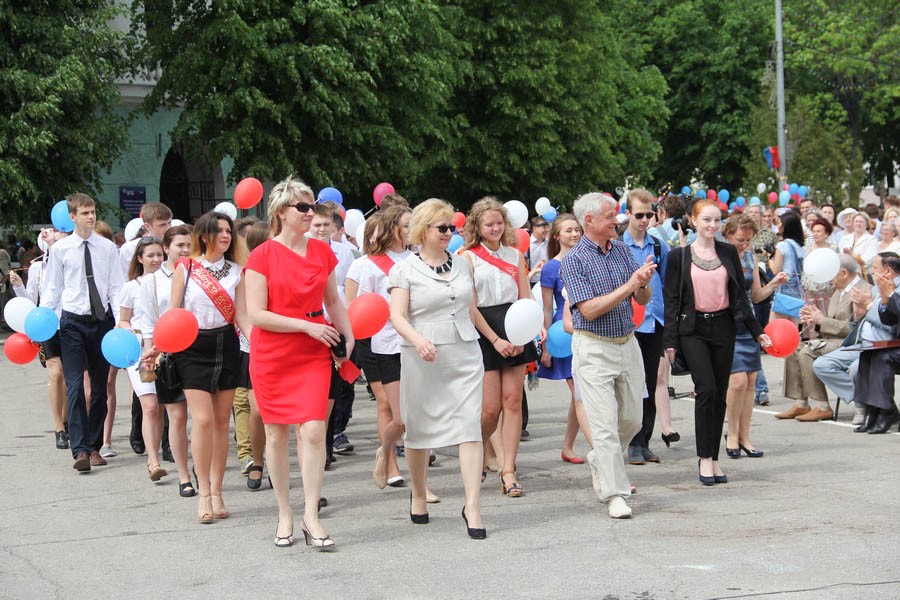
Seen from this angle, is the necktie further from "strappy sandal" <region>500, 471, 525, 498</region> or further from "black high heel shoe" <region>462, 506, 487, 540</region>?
"black high heel shoe" <region>462, 506, 487, 540</region>

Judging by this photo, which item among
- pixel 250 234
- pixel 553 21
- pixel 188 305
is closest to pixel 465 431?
pixel 188 305

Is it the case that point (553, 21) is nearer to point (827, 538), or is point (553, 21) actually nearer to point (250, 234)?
point (250, 234)

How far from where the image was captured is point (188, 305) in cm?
809

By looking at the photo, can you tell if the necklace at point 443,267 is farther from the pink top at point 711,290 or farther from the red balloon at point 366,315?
the pink top at point 711,290

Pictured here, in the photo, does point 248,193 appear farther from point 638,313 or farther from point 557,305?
point 638,313

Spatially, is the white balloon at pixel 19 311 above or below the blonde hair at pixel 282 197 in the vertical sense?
below

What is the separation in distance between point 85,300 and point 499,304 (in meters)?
3.59

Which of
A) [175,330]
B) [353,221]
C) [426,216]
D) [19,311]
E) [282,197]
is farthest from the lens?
[353,221]

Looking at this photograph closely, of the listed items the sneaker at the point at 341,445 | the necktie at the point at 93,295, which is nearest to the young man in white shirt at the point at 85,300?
the necktie at the point at 93,295

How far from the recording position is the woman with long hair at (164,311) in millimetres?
8617

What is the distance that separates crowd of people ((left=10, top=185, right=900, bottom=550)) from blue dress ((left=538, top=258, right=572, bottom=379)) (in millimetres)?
17

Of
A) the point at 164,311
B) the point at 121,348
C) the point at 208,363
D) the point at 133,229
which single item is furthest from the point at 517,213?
the point at 208,363

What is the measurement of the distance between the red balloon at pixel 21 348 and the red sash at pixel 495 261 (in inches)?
175

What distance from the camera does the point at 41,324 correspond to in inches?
408
